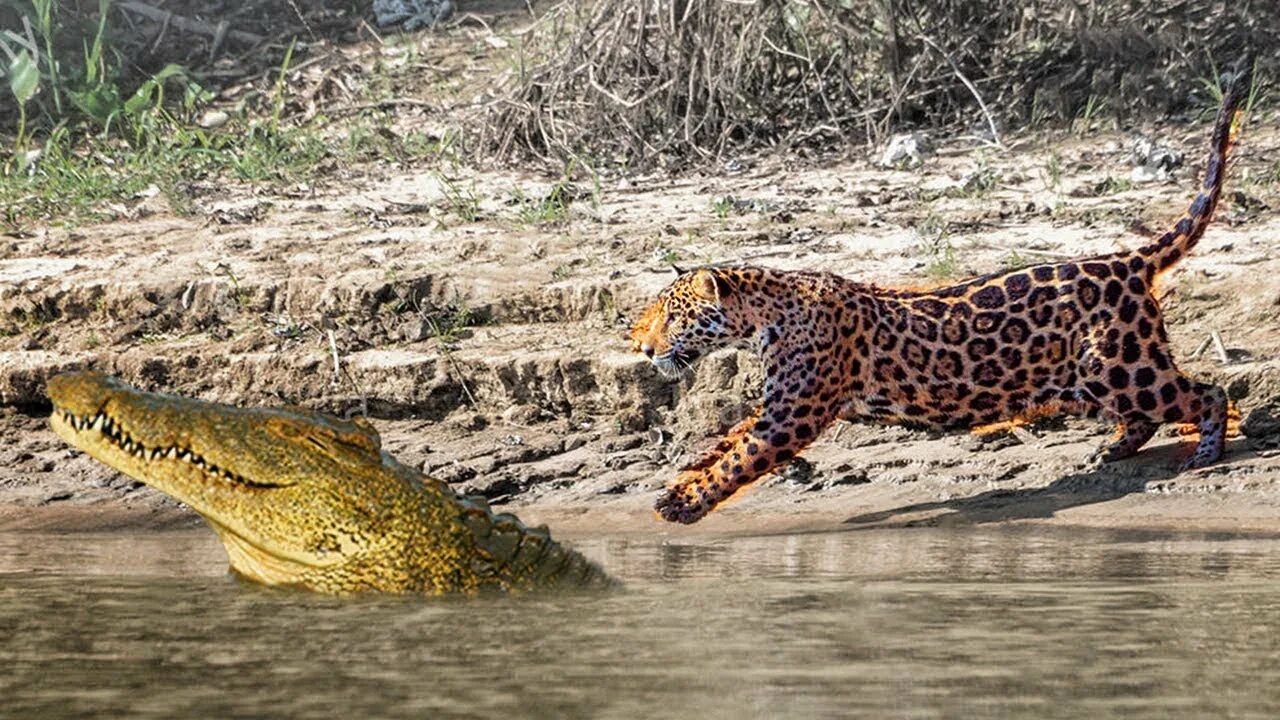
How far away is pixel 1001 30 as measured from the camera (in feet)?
33.7

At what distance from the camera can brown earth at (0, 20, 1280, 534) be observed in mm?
6992

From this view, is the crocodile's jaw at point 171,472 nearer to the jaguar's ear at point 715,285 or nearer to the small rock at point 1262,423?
the jaguar's ear at point 715,285

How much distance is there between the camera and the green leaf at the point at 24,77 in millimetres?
10961

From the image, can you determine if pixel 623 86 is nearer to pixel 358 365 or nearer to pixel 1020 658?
pixel 358 365

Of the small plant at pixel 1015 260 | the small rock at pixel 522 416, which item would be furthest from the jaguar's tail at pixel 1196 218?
the small rock at pixel 522 416

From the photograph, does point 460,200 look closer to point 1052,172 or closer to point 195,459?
point 1052,172

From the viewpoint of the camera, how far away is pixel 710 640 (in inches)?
171

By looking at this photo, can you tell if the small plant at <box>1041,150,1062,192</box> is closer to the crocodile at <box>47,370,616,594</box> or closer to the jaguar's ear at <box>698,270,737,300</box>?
the jaguar's ear at <box>698,270,737,300</box>

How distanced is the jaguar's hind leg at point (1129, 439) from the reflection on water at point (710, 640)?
848 millimetres

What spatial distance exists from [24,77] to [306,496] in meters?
6.93

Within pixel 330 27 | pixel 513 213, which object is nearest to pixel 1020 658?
pixel 513 213

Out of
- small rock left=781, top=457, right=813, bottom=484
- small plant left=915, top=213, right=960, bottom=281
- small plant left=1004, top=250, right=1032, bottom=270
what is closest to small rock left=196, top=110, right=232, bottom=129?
small plant left=915, top=213, right=960, bottom=281

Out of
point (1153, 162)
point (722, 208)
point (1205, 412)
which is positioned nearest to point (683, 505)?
point (1205, 412)

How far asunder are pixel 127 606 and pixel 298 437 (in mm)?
637
